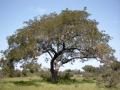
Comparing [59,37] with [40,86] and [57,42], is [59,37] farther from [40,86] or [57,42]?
[40,86]

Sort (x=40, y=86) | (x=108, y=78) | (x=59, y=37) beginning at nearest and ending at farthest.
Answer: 1. (x=40, y=86)
2. (x=108, y=78)
3. (x=59, y=37)

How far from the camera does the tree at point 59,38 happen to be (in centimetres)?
3453

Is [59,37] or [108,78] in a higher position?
[59,37]

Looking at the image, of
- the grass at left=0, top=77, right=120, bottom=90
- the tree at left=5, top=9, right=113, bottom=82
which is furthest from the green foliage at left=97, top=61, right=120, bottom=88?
the tree at left=5, top=9, right=113, bottom=82

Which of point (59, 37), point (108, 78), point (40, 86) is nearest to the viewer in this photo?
point (40, 86)

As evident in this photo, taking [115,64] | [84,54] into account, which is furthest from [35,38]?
[115,64]

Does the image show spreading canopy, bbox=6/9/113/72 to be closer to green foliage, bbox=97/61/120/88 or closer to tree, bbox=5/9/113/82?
tree, bbox=5/9/113/82

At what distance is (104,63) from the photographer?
117 feet

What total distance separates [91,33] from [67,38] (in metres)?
2.99

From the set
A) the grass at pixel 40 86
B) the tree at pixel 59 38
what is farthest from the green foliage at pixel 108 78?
the tree at pixel 59 38

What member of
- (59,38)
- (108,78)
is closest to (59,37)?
(59,38)

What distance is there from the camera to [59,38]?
3534 cm

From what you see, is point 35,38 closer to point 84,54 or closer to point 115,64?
point 84,54

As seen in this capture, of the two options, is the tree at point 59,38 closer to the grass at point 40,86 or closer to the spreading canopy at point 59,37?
the spreading canopy at point 59,37
